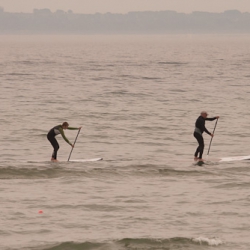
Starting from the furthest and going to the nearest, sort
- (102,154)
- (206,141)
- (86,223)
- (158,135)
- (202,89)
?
(202,89), (158,135), (206,141), (102,154), (86,223)

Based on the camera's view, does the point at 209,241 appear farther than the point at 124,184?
No

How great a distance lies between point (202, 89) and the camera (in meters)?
80.4

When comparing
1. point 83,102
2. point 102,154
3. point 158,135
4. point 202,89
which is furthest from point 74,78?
point 102,154

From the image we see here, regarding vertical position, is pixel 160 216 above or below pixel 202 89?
above

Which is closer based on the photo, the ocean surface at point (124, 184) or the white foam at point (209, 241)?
the white foam at point (209, 241)

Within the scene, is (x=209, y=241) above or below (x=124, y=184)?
above

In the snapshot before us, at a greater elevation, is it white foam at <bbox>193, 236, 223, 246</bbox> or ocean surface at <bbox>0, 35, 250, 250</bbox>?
white foam at <bbox>193, 236, 223, 246</bbox>

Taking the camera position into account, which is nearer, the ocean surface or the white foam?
the white foam

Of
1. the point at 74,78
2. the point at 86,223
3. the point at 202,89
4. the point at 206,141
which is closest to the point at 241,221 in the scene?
the point at 86,223

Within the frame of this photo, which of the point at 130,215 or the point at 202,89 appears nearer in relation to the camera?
the point at 130,215

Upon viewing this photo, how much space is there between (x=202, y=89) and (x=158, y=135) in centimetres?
3715

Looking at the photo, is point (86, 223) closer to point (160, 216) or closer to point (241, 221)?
point (160, 216)

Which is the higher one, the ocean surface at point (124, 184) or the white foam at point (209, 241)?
the white foam at point (209, 241)

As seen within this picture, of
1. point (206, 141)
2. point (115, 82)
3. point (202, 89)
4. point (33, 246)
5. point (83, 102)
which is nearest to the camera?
point (33, 246)
